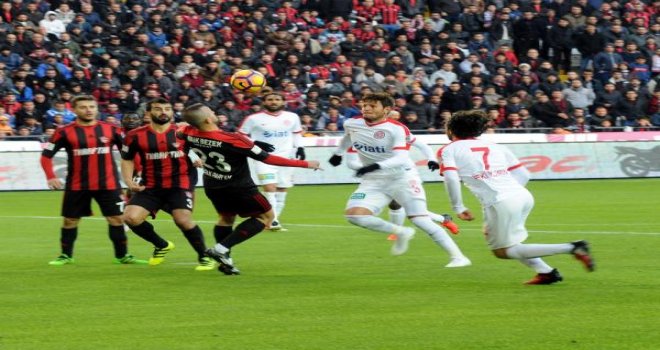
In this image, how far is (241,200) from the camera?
12312 mm

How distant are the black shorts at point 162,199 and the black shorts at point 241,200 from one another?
0.65m

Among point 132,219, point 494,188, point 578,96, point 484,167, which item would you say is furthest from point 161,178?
point 578,96

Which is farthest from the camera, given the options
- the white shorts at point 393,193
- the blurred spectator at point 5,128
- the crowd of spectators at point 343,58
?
the crowd of spectators at point 343,58

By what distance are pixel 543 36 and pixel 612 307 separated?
2726 centimetres

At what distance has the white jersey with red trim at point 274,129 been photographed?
1859 cm

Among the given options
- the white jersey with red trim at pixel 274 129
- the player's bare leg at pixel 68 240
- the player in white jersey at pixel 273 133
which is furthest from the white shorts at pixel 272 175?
the player's bare leg at pixel 68 240

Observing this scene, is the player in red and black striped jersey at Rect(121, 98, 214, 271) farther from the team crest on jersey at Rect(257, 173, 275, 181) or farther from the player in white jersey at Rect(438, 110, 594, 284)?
the team crest on jersey at Rect(257, 173, 275, 181)

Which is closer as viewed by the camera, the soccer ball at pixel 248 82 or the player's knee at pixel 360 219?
the player's knee at pixel 360 219

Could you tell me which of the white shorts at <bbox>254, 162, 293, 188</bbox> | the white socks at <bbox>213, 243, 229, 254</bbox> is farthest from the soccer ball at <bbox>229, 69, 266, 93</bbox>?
the white socks at <bbox>213, 243, 229, 254</bbox>

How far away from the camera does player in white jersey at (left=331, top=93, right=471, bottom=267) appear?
1287cm

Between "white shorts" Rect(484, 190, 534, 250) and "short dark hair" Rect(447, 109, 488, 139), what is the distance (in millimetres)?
675

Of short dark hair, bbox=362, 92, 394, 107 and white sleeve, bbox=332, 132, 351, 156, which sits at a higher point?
short dark hair, bbox=362, 92, 394, 107

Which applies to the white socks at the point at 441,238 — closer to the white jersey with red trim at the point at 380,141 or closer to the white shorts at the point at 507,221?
the white jersey with red trim at the point at 380,141

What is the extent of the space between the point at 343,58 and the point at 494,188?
21.6m
